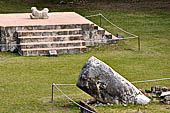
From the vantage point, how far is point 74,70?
15.3 meters

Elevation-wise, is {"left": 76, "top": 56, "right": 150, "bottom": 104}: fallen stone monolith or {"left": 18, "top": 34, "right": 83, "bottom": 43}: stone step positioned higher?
{"left": 18, "top": 34, "right": 83, "bottom": 43}: stone step

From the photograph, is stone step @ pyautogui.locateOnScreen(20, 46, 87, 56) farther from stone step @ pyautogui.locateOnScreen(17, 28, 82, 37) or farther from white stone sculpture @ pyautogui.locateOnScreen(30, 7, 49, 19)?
white stone sculpture @ pyautogui.locateOnScreen(30, 7, 49, 19)

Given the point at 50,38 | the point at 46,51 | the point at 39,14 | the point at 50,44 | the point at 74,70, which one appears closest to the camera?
the point at 74,70

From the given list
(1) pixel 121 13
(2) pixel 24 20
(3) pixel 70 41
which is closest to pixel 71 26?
(3) pixel 70 41

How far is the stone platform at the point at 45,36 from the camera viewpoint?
1772 cm

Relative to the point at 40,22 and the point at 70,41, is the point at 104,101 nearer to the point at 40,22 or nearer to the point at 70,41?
the point at 70,41

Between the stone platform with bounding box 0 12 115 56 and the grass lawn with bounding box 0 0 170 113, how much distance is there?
39cm

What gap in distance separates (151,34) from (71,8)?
7.59 meters

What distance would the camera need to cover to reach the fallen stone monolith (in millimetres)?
10812

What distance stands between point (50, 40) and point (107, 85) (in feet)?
24.6

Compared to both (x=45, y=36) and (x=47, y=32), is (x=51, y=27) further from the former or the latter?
(x=45, y=36)

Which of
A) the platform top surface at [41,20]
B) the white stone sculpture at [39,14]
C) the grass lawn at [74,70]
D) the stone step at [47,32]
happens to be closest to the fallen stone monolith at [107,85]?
the grass lawn at [74,70]

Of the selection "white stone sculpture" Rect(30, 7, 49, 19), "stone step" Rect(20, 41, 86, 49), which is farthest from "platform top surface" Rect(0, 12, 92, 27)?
"stone step" Rect(20, 41, 86, 49)

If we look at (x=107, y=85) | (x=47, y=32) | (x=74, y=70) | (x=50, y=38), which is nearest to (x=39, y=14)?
(x=47, y=32)
